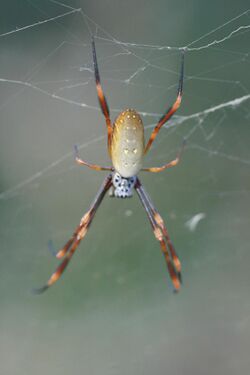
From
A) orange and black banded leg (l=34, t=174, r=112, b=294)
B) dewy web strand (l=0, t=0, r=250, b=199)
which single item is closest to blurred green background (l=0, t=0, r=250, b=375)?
dewy web strand (l=0, t=0, r=250, b=199)

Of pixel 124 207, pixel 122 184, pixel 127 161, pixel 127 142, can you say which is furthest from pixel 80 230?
pixel 124 207

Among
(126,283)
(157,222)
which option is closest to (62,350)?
(126,283)

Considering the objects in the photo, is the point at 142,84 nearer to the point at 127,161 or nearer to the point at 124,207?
the point at 124,207

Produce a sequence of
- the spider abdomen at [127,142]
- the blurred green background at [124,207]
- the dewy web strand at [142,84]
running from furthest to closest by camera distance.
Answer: the blurred green background at [124,207] < the dewy web strand at [142,84] < the spider abdomen at [127,142]

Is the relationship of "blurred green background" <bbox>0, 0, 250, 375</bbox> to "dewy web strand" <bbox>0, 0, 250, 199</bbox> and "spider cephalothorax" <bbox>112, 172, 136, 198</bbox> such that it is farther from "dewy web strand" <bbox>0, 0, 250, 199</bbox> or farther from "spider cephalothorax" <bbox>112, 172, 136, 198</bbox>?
"spider cephalothorax" <bbox>112, 172, 136, 198</bbox>

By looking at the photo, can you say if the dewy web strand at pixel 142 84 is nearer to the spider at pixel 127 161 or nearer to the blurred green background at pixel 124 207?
the blurred green background at pixel 124 207

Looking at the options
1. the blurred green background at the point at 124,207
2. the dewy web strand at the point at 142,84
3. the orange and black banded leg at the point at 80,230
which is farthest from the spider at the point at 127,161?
the blurred green background at the point at 124,207
